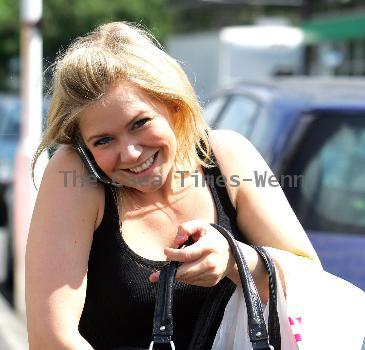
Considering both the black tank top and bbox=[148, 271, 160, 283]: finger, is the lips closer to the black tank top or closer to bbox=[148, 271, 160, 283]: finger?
the black tank top

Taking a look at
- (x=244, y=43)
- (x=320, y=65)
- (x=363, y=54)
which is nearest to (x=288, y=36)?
(x=244, y=43)

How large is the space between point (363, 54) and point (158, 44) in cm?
1854

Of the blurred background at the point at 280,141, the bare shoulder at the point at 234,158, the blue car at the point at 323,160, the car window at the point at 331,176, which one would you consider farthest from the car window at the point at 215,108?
the bare shoulder at the point at 234,158

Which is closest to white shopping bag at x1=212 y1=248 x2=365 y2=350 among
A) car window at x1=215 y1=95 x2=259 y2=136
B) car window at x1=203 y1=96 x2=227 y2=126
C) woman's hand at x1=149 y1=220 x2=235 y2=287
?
woman's hand at x1=149 y1=220 x2=235 y2=287

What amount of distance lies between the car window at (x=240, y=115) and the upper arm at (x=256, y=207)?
82.8 inches

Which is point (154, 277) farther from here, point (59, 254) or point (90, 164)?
point (90, 164)

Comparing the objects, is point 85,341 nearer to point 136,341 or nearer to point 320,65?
point 136,341

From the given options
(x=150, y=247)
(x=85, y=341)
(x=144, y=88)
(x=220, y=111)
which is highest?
(x=144, y=88)

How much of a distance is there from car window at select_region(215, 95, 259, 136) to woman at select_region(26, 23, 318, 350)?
2.16m

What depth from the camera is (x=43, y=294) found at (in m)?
2.06

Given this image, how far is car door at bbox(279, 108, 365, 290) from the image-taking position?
3.81 meters

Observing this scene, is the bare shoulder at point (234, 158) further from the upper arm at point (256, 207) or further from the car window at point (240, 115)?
the car window at point (240, 115)

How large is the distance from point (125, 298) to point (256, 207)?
15.1 inches

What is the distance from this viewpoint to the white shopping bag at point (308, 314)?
2.07 m
